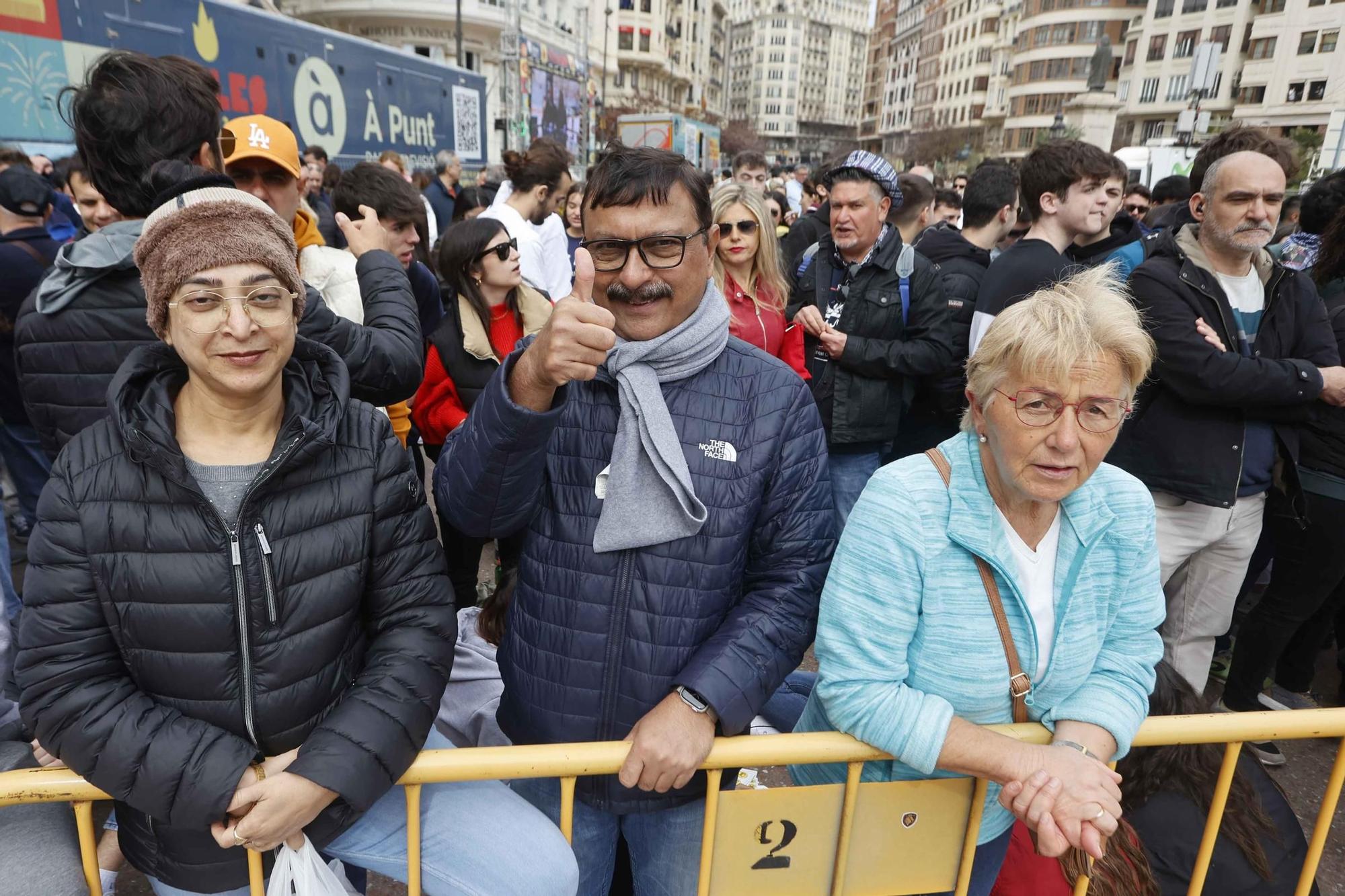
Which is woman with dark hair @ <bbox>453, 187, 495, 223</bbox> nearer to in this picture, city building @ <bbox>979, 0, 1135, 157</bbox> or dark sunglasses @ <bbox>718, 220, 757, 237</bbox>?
dark sunglasses @ <bbox>718, 220, 757, 237</bbox>

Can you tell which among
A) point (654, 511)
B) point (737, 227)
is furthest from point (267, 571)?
point (737, 227)

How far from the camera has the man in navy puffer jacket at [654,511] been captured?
1603mm

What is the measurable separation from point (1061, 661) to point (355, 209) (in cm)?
346

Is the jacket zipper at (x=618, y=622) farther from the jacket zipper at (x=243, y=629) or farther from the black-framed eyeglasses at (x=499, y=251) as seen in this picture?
the black-framed eyeglasses at (x=499, y=251)

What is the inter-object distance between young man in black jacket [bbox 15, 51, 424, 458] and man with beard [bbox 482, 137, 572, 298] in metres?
3.06

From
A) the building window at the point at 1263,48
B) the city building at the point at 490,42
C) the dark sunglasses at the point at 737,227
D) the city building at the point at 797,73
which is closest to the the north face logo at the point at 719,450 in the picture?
the dark sunglasses at the point at 737,227

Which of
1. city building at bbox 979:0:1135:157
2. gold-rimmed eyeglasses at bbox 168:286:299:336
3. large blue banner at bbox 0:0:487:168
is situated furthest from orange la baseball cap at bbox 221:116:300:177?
city building at bbox 979:0:1135:157

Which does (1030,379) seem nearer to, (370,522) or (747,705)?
(747,705)

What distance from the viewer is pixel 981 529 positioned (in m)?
1.58

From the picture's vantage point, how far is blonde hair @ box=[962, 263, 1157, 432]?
5.08 feet

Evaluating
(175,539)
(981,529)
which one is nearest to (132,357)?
(175,539)

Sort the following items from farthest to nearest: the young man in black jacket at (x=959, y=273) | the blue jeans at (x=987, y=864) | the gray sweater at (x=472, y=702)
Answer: the young man in black jacket at (x=959, y=273) < the gray sweater at (x=472, y=702) < the blue jeans at (x=987, y=864)

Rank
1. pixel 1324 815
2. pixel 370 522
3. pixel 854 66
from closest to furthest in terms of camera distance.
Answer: pixel 370 522 → pixel 1324 815 → pixel 854 66

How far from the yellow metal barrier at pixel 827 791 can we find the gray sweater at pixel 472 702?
0.50 metres
